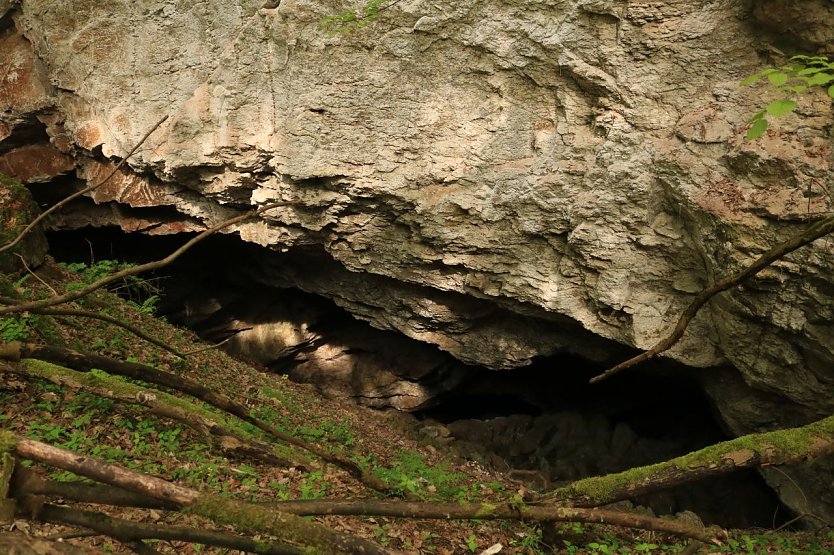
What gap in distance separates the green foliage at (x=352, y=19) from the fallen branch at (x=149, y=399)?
4482mm

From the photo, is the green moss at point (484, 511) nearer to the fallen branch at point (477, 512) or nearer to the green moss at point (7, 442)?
the fallen branch at point (477, 512)

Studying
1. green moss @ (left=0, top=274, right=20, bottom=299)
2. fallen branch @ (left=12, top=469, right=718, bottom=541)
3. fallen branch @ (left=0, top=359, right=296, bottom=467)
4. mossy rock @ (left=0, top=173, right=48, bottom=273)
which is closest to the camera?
fallen branch @ (left=12, top=469, right=718, bottom=541)

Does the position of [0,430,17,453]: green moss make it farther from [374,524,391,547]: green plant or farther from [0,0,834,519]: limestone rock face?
[0,0,834,519]: limestone rock face

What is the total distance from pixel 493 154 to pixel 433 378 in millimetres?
5481

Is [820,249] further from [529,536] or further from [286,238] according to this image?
[286,238]

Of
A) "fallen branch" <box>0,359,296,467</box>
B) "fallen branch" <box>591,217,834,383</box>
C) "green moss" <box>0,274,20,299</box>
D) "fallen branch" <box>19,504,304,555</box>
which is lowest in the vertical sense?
"fallen branch" <box>0,359,296,467</box>

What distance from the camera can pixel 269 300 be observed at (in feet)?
39.8

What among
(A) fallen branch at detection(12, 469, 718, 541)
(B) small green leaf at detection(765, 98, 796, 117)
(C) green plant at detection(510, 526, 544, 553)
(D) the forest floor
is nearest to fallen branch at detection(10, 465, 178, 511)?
(A) fallen branch at detection(12, 469, 718, 541)

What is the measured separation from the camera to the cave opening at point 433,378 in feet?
32.0

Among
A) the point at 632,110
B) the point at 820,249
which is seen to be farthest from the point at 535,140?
the point at 820,249

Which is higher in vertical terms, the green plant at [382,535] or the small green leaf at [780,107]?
the small green leaf at [780,107]

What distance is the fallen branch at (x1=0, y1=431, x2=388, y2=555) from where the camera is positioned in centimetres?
215

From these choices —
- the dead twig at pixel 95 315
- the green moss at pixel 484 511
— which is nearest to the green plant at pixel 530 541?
the green moss at pixel 484 511

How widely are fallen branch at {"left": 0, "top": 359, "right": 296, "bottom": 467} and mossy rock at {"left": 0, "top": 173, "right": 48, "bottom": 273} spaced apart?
2.84 metres
